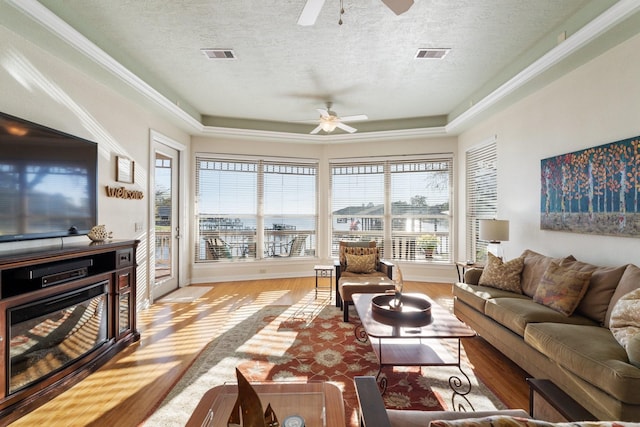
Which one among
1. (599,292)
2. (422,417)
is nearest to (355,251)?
(599,292)

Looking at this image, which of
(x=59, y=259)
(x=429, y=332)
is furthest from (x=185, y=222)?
(x=429, y=332)

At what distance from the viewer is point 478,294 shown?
9.91ft

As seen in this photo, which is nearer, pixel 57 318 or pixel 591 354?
pixel 591 354

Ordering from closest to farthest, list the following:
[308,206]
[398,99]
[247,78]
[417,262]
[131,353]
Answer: [131,353] → [247,78] → [398,99] → [417,262] → [308,206]

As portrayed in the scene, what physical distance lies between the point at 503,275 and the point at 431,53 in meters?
2.59

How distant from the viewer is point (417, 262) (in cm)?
574

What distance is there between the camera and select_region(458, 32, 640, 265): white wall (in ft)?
8.40

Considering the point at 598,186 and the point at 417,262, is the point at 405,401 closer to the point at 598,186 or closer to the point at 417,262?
the point at 598,186

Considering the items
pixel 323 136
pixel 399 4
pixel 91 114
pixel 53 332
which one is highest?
pixel 323 136

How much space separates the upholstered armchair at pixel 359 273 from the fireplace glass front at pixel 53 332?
8.15 ft

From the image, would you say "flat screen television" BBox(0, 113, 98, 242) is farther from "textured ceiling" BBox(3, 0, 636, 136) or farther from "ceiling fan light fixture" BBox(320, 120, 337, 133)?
"ceiling fan light fixture" BBox(320, 120, 337, 133)

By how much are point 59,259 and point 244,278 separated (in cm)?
376

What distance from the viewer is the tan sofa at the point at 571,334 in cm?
156

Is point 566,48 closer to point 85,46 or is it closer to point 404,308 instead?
point 404,308
